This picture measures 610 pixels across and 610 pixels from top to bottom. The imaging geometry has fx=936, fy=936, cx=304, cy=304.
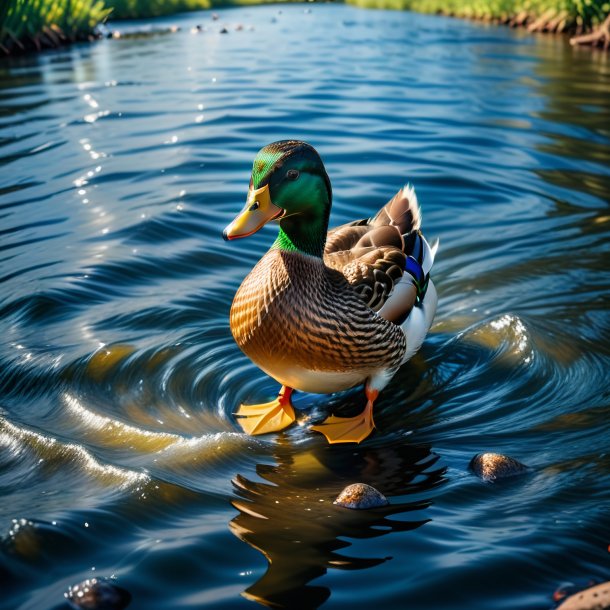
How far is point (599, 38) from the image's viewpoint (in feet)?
56.6

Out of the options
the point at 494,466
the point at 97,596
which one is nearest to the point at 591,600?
the point at 494,466

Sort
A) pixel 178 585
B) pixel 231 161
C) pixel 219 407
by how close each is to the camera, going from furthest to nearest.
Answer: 1. pixel 231 161
2. pixel 219 407
3. pixel 178 585

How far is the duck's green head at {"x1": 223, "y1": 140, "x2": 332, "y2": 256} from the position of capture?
4.07 metres

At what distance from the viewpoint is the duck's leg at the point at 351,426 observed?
4418 millimetres

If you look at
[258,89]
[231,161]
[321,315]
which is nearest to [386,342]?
[321,315]

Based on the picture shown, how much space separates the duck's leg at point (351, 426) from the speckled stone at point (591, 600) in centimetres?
152

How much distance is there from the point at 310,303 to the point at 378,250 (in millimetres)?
753

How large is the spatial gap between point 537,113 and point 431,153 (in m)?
2.40

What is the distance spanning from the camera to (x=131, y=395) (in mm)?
4875

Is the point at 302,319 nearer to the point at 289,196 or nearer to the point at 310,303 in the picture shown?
the point at 310,303

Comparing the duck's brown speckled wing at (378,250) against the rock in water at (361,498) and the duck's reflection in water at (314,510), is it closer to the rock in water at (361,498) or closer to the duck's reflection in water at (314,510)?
the duck's reflection in water at (314,510)

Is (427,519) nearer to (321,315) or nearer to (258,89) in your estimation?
(321,315)

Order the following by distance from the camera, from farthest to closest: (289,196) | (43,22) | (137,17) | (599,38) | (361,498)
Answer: (137,17)
(43,22)
(599,38)
(289,196)
(361,498)

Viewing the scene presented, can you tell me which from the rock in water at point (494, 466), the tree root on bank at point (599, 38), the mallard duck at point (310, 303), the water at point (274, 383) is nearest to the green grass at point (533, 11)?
the tree root on bank at point (599, 38)
